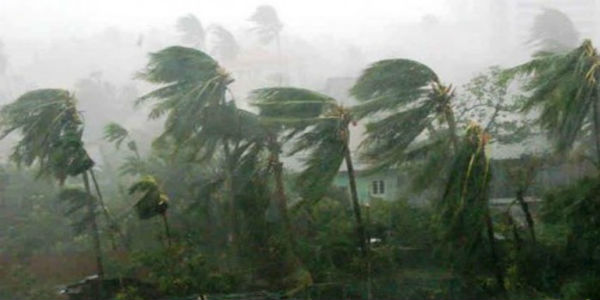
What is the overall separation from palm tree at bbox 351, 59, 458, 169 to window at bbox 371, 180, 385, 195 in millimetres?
11390

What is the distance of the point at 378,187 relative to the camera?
25422 millimetres

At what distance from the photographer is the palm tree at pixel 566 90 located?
11703mm

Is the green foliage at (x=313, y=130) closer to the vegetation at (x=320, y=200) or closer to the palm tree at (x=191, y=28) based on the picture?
the vegetation at (x=320, y=200)

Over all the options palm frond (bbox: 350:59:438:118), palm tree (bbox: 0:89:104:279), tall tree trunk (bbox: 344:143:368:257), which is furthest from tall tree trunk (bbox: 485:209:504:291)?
palm tree (bbox: 0:89:104:279)

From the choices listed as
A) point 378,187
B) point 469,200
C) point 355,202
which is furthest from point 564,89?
point 378,187

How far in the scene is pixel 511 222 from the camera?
14500mm

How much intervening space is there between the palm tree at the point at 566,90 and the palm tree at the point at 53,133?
10762 mm

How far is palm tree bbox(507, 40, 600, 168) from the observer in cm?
1170

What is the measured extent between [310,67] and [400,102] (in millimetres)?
58767

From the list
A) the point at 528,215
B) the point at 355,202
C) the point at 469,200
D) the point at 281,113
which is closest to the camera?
the point at 469,200

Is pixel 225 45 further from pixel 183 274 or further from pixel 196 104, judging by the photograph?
pixel 183 274

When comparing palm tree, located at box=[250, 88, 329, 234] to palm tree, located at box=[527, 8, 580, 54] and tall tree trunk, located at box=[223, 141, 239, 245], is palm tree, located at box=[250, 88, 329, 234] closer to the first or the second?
tall tree trunk, located at box=[223, 141, 239, 245]

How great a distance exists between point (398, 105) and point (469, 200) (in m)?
2.62

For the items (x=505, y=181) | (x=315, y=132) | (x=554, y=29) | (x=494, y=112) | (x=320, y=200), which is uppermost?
(x=554, y=29)
